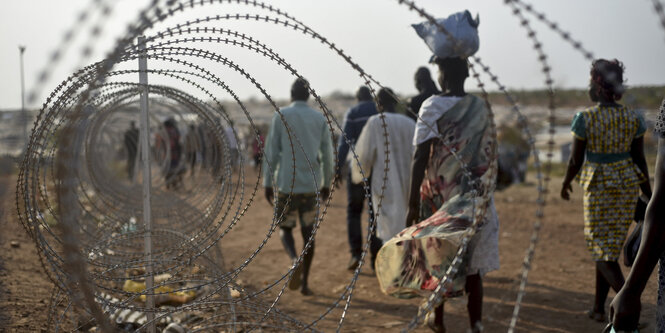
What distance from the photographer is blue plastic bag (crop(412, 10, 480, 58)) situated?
384cm

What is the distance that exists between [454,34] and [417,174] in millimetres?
965

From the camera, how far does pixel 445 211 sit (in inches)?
149

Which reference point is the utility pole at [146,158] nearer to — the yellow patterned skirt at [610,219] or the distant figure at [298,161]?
the distant figure at [298,161]

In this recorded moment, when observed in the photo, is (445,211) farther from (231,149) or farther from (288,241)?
(231,149)

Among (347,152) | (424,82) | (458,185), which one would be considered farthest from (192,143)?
(458,185)

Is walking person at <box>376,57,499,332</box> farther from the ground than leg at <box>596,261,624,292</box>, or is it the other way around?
walking person at <box>376,57,499,332</box>

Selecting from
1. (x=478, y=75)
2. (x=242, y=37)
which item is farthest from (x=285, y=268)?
(x=478, y=75)

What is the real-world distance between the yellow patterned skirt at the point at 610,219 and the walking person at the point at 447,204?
0.95 m

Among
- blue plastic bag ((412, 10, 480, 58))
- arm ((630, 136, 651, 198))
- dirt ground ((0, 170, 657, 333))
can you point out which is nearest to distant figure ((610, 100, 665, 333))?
dirt ground ((0, 170, 657, 333))

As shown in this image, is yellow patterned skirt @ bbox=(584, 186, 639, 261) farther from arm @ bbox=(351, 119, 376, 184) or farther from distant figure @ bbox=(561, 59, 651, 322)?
arm @ bbox=(351, 119, 376, 184)

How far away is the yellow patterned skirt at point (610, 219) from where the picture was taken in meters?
4.43

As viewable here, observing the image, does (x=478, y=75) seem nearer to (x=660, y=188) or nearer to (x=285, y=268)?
(x=660, y=188)

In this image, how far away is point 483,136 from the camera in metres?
3.92

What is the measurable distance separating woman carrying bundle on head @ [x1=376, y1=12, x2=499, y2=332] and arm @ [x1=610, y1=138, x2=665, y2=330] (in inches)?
46.7
